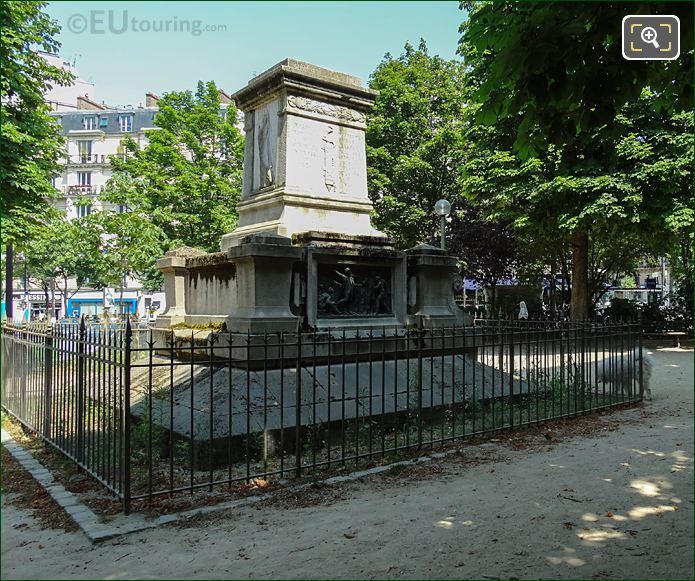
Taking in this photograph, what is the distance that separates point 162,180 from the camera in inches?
1051

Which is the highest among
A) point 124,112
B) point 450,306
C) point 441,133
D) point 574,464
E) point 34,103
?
point 124,112

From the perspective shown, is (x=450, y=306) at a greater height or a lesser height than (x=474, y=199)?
lesser

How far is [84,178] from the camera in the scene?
193 ft

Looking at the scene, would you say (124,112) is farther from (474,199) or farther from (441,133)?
(474,199)

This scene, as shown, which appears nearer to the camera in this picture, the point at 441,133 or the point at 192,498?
the point at 192,498

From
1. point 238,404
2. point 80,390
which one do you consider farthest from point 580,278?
point 80,390

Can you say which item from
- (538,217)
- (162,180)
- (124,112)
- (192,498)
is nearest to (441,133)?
(538,217)

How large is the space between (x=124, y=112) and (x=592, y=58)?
211ft

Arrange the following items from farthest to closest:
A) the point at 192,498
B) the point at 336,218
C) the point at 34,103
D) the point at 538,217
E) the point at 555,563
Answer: the point at 538,217, the point at 34,103, the point at 336,218, the point at 192,498, the point at 555,563

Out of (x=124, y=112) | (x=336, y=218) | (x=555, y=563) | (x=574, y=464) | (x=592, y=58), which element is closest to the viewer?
(x=555, y=563)

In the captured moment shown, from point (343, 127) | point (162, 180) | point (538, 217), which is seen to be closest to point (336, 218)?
point (343, 127)

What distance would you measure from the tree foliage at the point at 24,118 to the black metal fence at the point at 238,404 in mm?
6020

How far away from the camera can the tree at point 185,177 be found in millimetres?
26203

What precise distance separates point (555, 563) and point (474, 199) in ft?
64.9
